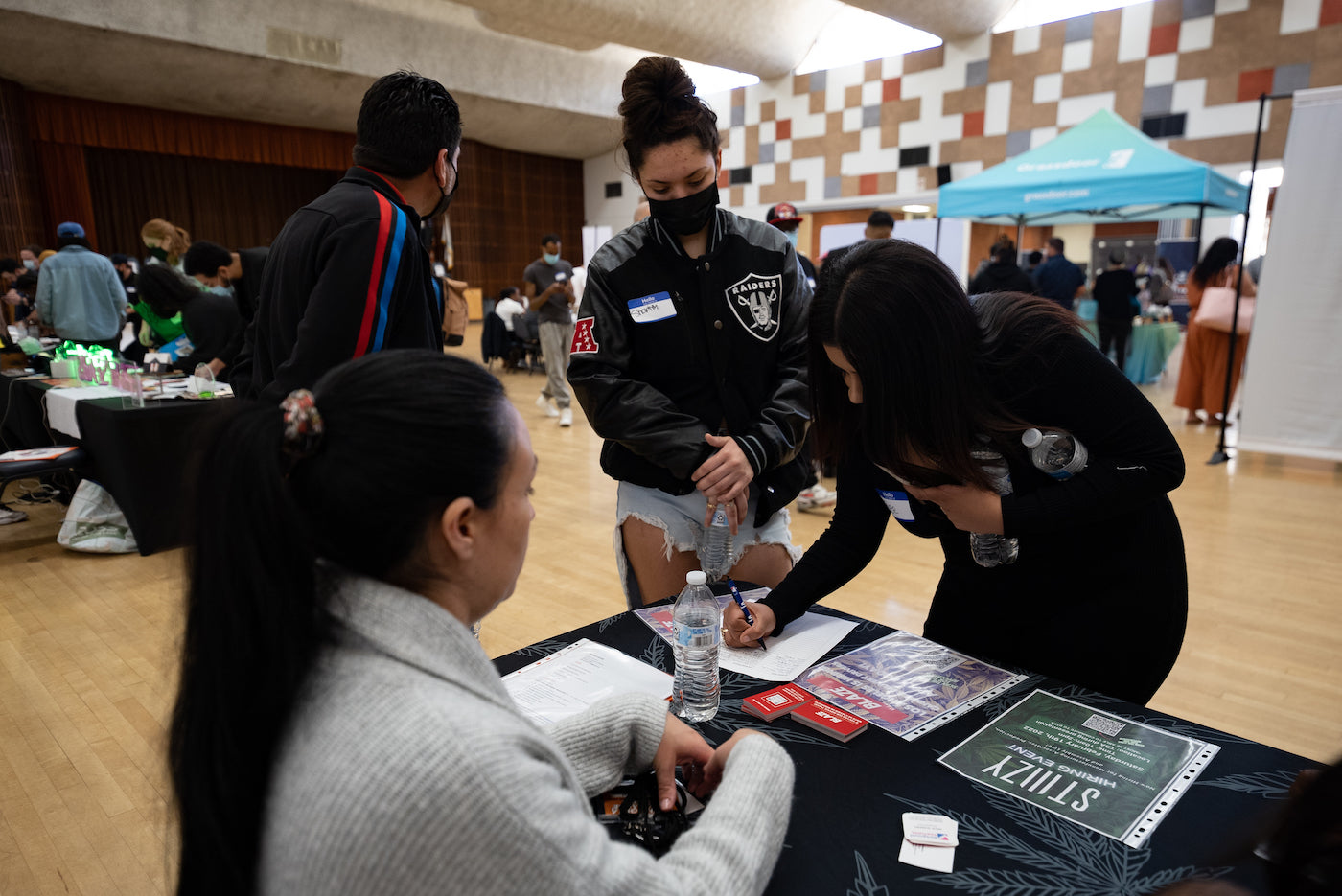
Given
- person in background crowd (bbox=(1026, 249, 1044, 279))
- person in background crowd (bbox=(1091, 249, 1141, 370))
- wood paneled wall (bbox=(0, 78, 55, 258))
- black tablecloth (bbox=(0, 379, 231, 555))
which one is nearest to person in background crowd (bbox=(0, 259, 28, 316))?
wood paneled wall (bbox=(0, 78, 55, 258))

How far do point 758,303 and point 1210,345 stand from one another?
224 inches

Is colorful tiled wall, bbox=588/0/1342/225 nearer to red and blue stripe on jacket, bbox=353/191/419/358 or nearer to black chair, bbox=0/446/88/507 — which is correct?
red and blue stripe on jacket, bbox=353/191/419/358

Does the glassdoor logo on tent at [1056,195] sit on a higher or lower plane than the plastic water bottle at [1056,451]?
higher

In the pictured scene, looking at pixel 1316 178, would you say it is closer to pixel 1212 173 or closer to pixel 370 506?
pixel 1212 173

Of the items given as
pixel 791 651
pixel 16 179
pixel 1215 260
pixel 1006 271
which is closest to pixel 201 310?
pixel 791 651

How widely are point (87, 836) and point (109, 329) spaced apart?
18.8 feet

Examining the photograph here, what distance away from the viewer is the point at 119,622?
297 centimetres

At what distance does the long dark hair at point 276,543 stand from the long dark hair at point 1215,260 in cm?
665

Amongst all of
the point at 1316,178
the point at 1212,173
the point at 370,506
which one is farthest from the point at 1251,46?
the point at 370,506

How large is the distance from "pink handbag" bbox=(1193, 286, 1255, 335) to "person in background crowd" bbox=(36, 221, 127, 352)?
8156mm

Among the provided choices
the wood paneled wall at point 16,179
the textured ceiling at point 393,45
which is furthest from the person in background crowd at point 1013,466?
the wood paneled wall at point 16,179

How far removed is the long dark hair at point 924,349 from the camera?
1.15m

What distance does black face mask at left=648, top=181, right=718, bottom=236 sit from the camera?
5.44ft

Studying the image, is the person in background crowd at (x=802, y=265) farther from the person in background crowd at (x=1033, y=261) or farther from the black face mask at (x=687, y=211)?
the person in background crowd at (x=1033, y=261)
